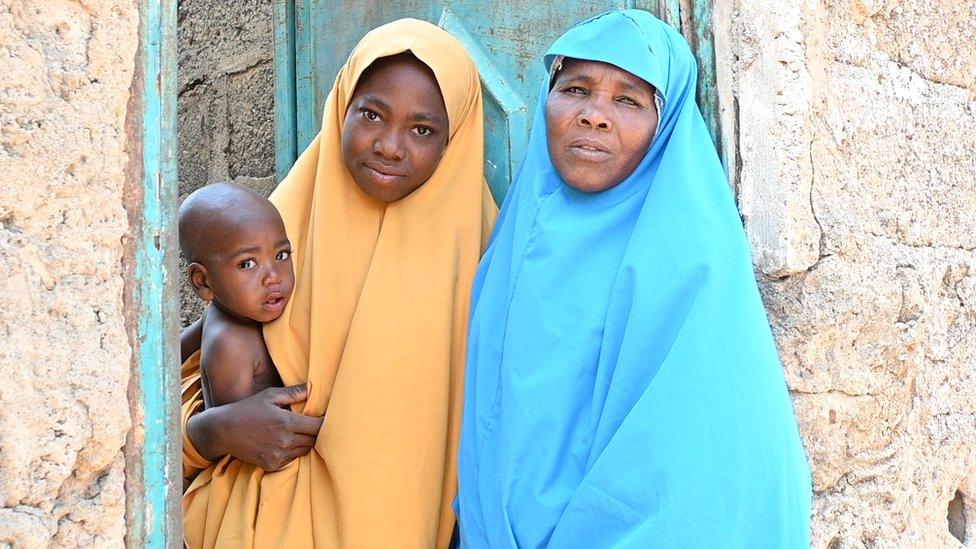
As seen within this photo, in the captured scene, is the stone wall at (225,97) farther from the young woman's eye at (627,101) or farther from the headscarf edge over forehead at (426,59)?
the young woman's eye at (627,101)

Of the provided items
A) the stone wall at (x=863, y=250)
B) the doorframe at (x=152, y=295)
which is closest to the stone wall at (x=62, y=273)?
the doorframe at (x=152, y=295)

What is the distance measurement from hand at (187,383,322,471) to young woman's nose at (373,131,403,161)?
44 cm

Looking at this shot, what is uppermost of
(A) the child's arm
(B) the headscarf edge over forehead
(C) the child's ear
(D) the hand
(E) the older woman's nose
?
(B) the headscarf edge over forehead

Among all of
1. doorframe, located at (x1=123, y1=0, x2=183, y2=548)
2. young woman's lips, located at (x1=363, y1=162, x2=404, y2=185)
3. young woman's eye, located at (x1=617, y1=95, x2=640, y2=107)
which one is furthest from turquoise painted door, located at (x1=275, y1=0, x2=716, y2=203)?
doorframe, located at (x1=123, y1=0, x2=183, y2=548)

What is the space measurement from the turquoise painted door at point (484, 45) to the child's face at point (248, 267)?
1.98ft

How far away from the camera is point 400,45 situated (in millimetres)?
1901

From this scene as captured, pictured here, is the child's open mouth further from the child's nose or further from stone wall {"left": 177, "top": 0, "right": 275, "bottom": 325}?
stone wall {"left": 177, "top": 0, "right": 275, "bottom": 325}

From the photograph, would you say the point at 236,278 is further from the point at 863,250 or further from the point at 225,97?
the point at 225,97

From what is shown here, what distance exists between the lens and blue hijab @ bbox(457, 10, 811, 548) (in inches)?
56.1

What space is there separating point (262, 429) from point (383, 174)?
49 centimetres

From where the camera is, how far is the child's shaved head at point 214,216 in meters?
1.81

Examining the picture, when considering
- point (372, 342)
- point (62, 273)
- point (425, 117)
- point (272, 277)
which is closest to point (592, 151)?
point (425, 117)

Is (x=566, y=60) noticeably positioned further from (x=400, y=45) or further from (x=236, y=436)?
(x=236, y=436)

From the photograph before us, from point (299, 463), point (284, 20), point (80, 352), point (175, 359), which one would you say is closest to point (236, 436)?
point (299, 463)
